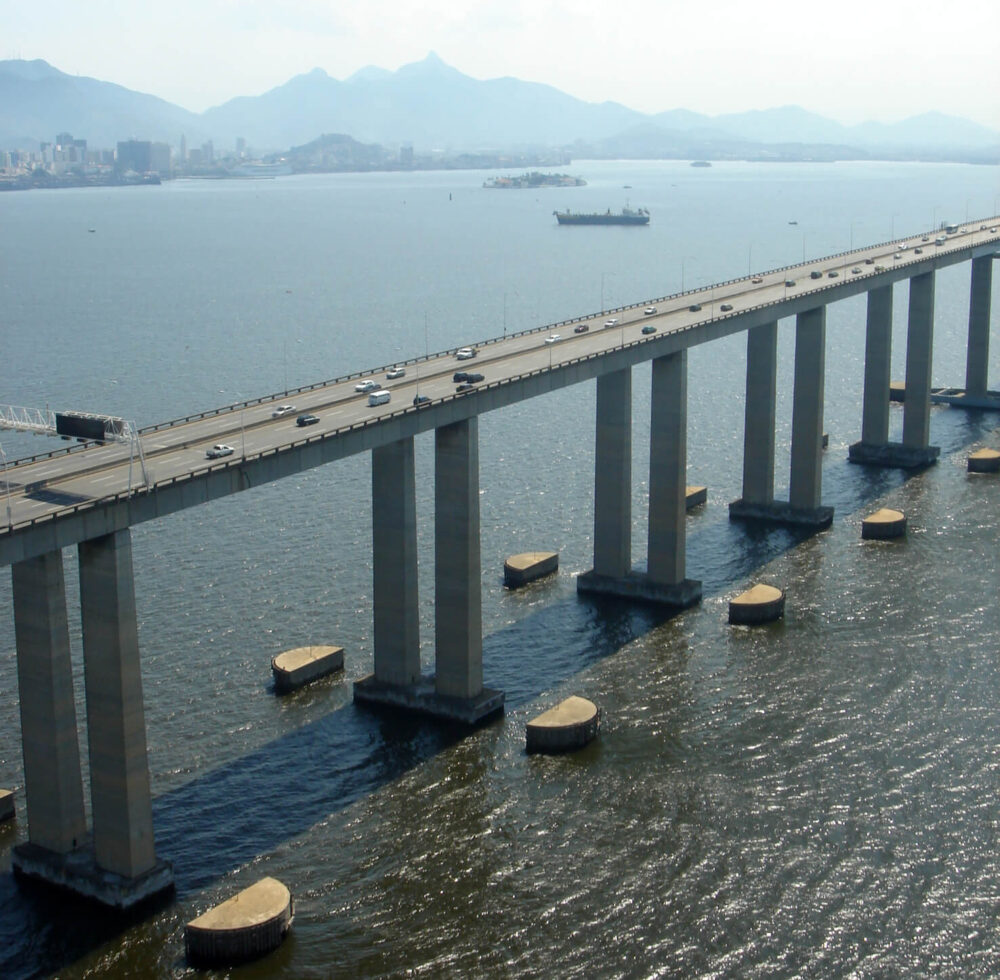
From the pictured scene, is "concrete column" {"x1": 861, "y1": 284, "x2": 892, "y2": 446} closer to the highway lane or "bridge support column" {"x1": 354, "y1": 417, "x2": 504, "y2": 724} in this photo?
the highway lane

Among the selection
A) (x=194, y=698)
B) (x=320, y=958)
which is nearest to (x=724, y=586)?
(x=194, y=698)

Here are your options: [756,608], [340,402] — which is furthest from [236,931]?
[756,608]

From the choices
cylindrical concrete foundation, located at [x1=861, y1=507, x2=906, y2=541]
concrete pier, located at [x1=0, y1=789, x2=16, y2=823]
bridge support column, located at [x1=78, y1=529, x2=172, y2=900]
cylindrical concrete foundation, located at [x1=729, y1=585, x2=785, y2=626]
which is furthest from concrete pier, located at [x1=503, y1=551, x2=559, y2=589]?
bridge support column, located at [x1=78, y1=529, x2=172, y2=900]

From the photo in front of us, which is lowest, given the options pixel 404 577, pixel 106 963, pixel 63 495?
pixel 106 963

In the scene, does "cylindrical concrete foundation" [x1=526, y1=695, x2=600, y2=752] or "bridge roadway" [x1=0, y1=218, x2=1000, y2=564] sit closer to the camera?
"bridge roadway" [x1=0, y1=218, x2=1000, y2=564]

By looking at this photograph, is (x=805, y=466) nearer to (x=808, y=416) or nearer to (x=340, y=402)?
(x=808, y=416)

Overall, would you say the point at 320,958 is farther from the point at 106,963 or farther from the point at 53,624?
the point at 53,624

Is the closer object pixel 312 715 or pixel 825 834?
pixel 825 834
